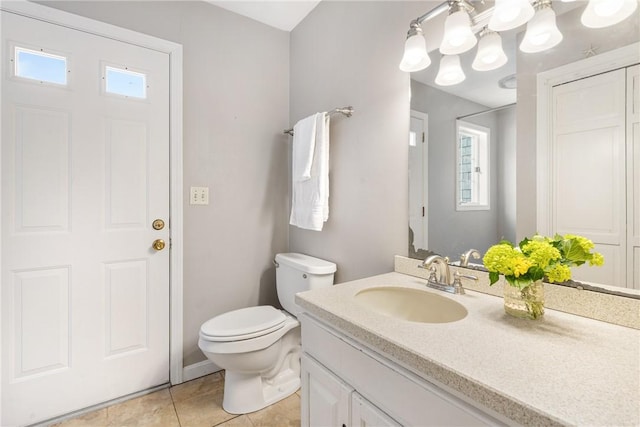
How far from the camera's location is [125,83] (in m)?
1.55

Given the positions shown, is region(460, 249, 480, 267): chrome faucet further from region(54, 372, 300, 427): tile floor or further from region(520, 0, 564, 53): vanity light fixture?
region(54, 372, 300, 427): tile floor

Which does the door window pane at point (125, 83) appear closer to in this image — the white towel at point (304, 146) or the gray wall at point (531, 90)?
the white towel at point (304, 146)

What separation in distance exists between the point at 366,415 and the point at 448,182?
0.88 m

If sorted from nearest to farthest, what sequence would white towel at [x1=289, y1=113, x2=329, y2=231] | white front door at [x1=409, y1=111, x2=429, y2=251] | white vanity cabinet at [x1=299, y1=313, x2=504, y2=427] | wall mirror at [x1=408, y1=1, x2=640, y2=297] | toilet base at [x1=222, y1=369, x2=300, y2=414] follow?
white vanity cabinet at [x1=299, y1=313, x2=504, y2=427]
wall mirror at [x1=408, y1=1, x2=640, y2=297]
white front door at [x1=409, y1=111, x2=429, y2=251]
toilet base at [x1=222, y1=369, x2=300, y2=414]
white towel at [x1=289, y1=113, x2=329, y2=231]

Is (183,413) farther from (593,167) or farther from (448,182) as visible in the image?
(593,167)

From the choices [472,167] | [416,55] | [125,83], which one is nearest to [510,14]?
[416,55]

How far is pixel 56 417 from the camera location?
141 cm

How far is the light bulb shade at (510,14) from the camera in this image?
0.86 m

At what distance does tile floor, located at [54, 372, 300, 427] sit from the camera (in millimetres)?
1398

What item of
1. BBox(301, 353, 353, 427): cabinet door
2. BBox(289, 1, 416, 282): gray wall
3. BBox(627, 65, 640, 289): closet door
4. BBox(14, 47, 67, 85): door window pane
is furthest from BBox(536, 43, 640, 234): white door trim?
BBox(14, 47, 67, 85): door window pane

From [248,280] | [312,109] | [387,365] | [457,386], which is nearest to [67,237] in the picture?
[248,280]

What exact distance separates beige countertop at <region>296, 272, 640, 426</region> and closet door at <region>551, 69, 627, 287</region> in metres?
0.21

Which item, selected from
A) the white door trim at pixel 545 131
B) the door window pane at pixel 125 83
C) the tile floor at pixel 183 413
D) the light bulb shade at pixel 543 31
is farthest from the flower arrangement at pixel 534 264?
the door window pane at pixel 125 83

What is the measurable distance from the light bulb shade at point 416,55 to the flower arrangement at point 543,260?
0.79 meters
